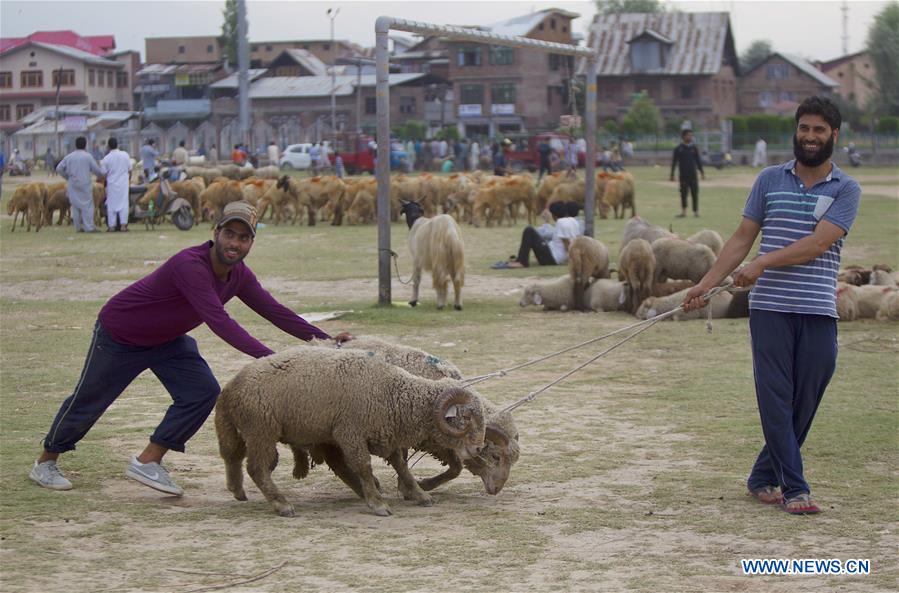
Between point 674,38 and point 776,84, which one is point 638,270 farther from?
point 776,84

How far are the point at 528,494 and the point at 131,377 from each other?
7.99 ft

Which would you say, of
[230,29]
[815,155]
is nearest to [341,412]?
[815,155]

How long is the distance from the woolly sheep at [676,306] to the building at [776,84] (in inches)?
3089

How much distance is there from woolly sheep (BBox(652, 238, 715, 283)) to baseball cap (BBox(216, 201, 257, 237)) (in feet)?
31.5

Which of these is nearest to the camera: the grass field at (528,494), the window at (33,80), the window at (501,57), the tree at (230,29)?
the grass field at (528,494)

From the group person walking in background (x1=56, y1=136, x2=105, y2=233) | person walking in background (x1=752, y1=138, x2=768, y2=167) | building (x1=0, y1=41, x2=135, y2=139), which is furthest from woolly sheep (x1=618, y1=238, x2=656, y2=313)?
building (x1=0, y1=41, x2=135, y2=139)

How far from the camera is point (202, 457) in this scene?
8648 millimetres

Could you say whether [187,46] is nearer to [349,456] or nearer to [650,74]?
[650,74]

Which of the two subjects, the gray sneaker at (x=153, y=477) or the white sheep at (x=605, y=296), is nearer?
the gray sneaker at (x=153, y=477)

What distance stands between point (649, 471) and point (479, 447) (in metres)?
1.40

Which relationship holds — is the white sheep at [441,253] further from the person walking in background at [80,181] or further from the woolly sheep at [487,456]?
the person walking in background at [80,181]

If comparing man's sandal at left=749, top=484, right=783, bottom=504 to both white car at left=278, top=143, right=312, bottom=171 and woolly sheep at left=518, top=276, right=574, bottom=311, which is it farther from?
white car at left=278, top=143, right=312, bottom=171

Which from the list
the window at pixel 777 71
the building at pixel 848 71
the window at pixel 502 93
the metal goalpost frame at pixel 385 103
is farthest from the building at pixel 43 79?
the metal goalpost frame at pixel 385 103

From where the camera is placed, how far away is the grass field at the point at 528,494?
19.4 feet
